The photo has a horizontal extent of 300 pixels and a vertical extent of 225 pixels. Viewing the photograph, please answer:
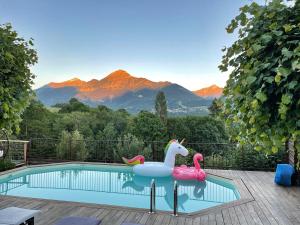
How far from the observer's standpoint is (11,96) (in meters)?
→ 2.45

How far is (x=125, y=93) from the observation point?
100.0 feet

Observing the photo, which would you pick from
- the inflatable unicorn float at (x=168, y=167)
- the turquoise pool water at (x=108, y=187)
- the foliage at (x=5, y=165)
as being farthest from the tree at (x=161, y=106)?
the foliage at (x=5, y=165)

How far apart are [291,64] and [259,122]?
422mm

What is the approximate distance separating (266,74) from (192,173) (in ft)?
25.0

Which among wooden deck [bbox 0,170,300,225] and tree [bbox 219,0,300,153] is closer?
tree [bbox 219,0,300,153]

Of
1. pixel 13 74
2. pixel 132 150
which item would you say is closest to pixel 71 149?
pixel 132 150

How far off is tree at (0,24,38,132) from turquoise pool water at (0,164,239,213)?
4.76 meters

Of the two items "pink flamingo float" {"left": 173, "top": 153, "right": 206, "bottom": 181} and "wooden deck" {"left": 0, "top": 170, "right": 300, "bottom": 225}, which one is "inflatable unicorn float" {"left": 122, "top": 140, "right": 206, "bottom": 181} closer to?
"pink flamingo float" {"left": 173, "top": 153, "right": 206, "bottom": 181}

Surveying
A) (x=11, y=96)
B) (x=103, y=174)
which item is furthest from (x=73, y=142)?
(x=11, y=96)

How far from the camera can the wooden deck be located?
15.2 ft

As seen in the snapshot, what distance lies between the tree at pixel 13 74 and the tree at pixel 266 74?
188 cm

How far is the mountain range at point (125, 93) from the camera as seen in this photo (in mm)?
25075

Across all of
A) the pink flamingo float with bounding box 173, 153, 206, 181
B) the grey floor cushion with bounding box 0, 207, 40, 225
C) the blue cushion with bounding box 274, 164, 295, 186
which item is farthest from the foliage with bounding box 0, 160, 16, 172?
the blue cushion with bounding box 274, 164, 295, 186

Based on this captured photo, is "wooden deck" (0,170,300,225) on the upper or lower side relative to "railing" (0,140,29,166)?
lower
